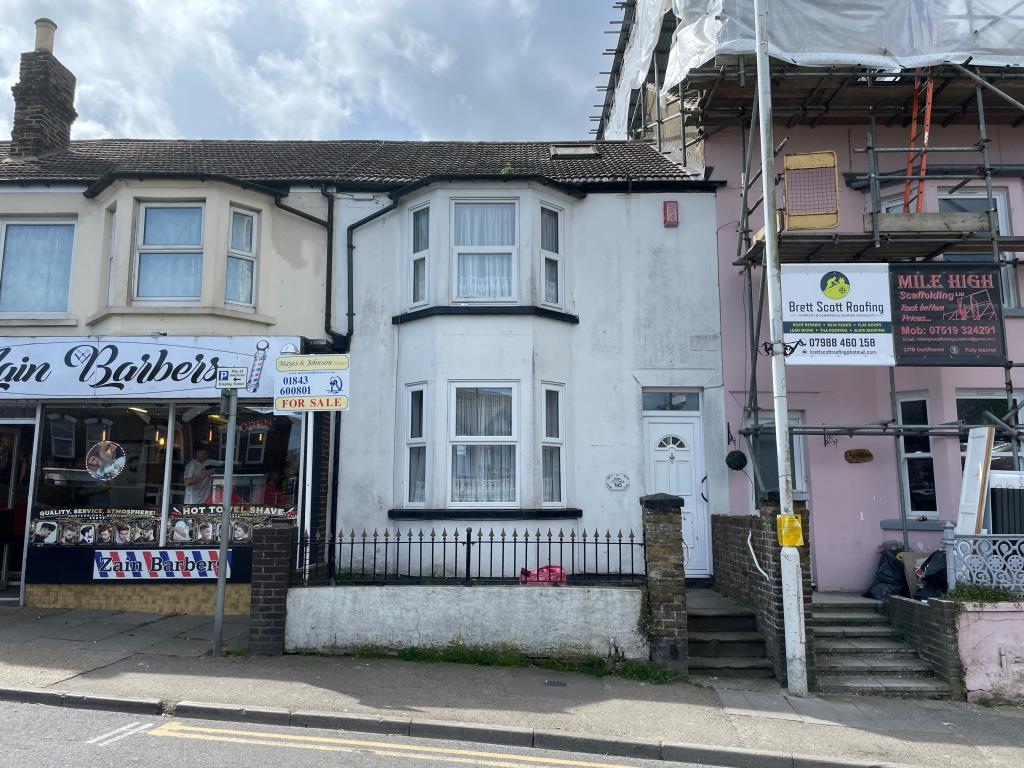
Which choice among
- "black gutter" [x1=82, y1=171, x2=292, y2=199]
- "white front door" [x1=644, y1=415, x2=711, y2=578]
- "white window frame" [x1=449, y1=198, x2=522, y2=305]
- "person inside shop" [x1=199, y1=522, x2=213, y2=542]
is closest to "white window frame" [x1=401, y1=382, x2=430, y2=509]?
→ "white window frame" [x1=449, y1=198, x2=522, y2=305]

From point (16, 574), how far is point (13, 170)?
637cm

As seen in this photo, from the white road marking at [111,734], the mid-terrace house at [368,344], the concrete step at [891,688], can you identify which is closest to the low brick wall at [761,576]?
the concrete step at [891,688]

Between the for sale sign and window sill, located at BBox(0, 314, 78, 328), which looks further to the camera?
window sill, located at BBox(0, 314, 78, 328)

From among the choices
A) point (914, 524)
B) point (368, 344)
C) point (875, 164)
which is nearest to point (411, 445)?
point (368, 344)

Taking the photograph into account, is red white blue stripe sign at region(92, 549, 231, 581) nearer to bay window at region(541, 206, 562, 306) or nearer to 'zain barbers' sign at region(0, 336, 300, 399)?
'zain barbers' sign at region(0, 336, 300, 399)

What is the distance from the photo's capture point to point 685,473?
1075 centimetres

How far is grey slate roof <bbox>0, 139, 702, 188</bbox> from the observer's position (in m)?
11.5

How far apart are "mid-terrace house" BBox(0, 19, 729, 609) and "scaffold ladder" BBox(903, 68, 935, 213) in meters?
2.69

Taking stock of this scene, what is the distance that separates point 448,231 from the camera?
1083 centimetres

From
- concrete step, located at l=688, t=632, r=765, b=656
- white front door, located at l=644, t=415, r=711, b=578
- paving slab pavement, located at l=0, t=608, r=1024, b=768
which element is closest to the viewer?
paving slab pavement, located at l=0, t=608, r=1024, b=768

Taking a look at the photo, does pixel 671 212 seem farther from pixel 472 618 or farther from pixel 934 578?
pixel 472 618

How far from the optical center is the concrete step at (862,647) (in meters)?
8.12

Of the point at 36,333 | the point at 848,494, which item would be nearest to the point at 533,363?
the point at 848,494

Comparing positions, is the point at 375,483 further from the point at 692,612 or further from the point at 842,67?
the point at 842,67
